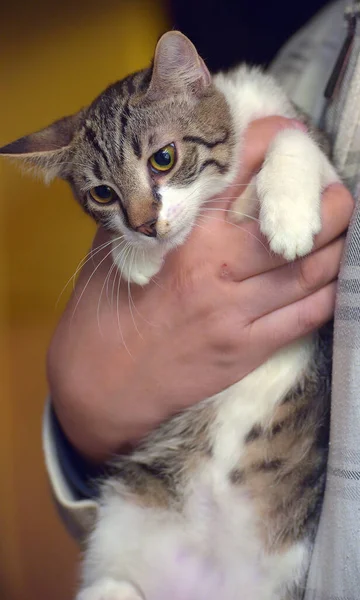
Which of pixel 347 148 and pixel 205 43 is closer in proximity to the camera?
pixel 347 148

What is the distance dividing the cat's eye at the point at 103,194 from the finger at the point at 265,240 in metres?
0.20

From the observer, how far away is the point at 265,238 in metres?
0.78

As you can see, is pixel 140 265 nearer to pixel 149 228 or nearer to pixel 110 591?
pixel 149 228

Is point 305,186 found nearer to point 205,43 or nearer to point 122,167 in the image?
point 122,167

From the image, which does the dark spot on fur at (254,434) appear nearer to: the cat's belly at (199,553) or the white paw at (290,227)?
the cat's belly at (199,553)

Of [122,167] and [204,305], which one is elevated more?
[122,167]

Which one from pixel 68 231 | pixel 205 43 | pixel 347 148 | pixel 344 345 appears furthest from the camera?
pixel 68 231

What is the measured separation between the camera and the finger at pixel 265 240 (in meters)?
0.75

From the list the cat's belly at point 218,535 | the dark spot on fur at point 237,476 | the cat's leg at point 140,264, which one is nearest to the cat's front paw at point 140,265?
the cat's leg at point 140,264

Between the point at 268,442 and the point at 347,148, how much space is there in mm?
487

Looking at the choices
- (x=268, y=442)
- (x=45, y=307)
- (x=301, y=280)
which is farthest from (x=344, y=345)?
(x=45, y=307)

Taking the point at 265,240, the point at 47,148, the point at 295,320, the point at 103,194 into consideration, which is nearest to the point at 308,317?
the point at 295,320

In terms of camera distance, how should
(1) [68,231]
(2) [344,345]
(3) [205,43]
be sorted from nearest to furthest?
(2) [344,345], (3) [205,43], (1) [68,231]

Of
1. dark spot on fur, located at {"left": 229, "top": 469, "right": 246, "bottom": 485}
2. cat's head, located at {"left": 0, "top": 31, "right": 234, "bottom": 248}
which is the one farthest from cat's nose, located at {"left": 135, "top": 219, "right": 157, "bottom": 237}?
dark spot on fur, located at {"left": 229, "top": 469, "right": 246, "bottom": 485}
